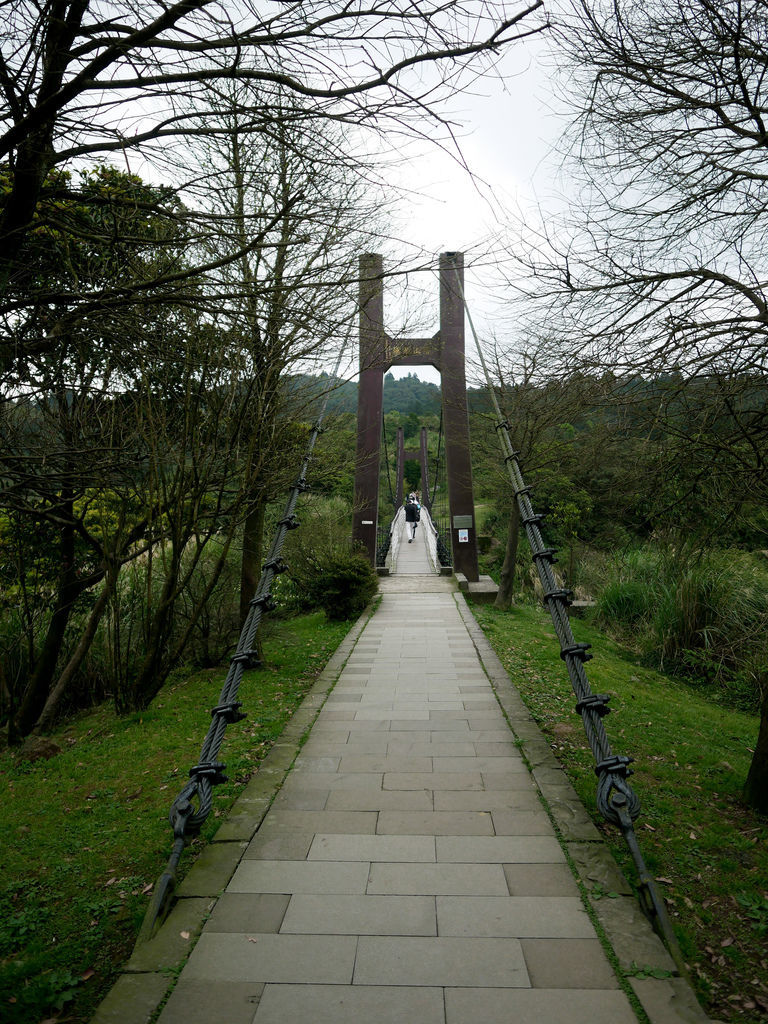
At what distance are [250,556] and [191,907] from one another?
4313 mm

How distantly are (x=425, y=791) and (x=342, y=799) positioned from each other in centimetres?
39

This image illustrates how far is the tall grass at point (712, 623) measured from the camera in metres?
6.31

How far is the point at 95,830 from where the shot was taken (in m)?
2.95

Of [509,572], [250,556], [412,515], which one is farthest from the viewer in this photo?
[412,515]

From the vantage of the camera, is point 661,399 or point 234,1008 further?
point 661,399

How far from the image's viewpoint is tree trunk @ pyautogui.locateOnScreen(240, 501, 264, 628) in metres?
6.07

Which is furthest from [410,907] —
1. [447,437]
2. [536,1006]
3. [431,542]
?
[431,542]

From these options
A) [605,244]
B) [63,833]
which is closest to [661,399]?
[605,244]

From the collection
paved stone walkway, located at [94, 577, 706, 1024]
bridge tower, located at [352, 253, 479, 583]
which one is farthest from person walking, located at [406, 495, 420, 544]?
paved stone walkway, located at [94, 577, 706, 1024]

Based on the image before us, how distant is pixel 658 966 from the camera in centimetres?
172

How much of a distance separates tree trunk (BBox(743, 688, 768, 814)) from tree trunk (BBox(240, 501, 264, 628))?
4272 millimetres

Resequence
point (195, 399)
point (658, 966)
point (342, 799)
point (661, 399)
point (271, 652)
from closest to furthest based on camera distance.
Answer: point (658, 966)
point (342, 799)
point (661, 399)
point (195, 399)
point (271, 652)

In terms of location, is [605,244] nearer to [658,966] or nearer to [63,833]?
[658,966]

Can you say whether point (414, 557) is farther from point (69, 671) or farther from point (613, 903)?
point (613, 903)
